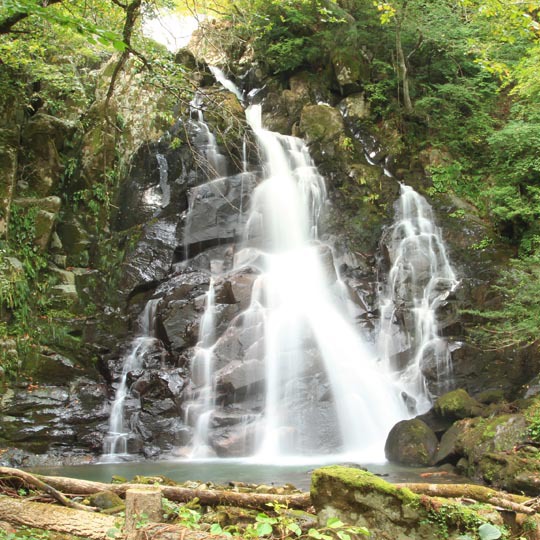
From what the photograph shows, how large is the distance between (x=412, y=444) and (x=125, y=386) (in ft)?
21.1

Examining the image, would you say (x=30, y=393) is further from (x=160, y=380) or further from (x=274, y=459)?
(x=274, y=459)

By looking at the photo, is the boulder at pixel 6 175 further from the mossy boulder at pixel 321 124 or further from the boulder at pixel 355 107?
the boulder at pixel 355 107

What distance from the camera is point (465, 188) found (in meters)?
16.5

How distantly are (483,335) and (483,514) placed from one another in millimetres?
7687

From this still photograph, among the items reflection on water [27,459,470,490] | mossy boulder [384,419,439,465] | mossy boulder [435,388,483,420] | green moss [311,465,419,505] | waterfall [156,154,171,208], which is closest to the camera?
green moss [311,465,419,505]

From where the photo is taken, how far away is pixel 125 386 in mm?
11609

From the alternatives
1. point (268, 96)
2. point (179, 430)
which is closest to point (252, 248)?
point (179, 430)

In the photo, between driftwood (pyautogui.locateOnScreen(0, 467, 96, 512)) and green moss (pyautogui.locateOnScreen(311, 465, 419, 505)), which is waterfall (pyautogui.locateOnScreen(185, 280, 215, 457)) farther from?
green moss (pyautogui.locateOnScreen(311, 465, 419, 505))

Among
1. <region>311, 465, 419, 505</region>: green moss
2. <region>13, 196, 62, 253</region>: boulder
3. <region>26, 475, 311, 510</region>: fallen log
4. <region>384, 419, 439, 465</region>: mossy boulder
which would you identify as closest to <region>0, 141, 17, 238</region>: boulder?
<region>13, 196, 62, 253</region>: boulder

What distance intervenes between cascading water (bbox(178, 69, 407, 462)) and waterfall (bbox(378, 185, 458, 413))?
0.51 metres

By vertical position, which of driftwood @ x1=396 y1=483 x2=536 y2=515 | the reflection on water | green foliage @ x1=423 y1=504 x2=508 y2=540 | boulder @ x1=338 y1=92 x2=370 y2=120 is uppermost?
boulder @ x1=338 y1=92 x2=370 y2=120

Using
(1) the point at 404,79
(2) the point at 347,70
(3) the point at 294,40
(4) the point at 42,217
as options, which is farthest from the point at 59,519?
(3) the point at 294,40

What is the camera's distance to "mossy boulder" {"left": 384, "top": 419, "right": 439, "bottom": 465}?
8711 mm

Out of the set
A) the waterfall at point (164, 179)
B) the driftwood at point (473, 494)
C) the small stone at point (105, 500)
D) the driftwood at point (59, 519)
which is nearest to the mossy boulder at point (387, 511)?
the driftwood at point (473, 494)
